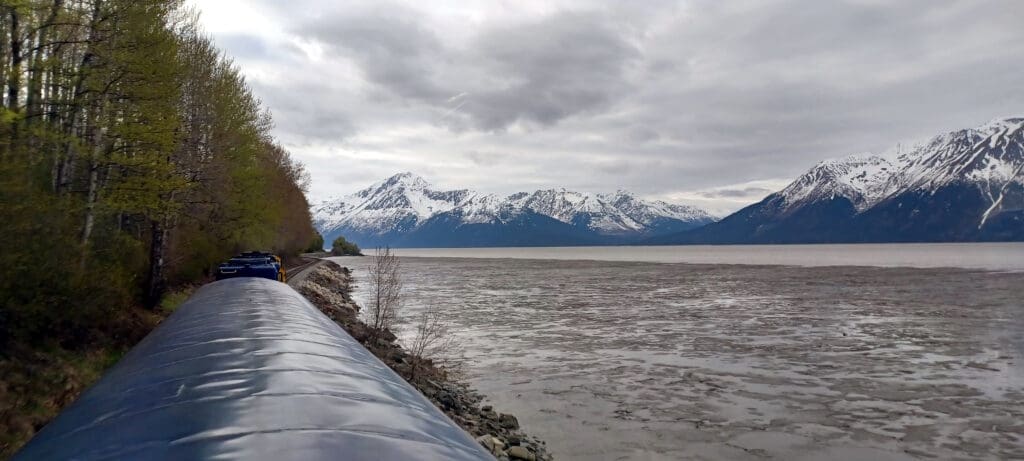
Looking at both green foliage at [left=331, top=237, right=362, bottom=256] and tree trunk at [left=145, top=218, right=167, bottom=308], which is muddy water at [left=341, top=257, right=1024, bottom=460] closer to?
tree trunk at [left=145, top=218, right=167, bottom=308]

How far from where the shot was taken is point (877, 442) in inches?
479

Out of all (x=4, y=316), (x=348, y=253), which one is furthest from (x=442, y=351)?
(x=348, y=253)

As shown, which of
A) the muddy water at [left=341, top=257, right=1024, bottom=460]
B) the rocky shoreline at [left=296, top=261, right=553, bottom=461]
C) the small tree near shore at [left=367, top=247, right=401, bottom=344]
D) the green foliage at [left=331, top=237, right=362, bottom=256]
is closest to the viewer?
the rocky shoreline at [left=296, top=261, right=553, bottom=461]

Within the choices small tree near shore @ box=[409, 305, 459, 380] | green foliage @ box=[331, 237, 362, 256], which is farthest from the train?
green foliage @ box=[331, 237, 362, 256]

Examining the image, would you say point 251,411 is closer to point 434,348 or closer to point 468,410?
point 468,410

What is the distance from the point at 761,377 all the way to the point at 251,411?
57.2 ft

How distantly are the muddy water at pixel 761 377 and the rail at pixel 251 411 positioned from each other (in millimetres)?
7922

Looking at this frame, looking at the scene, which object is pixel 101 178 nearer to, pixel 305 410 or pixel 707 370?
pixel 305 410

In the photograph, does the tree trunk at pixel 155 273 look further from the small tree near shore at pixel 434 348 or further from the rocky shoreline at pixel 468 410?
the small tree near shore at pixel 434 348

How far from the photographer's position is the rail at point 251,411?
10.4 feet

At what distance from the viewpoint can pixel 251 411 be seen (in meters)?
3.63

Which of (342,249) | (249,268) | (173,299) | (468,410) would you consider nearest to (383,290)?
(249,268)

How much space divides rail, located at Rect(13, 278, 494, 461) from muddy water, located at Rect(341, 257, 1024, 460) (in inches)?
312

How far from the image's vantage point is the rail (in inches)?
125
